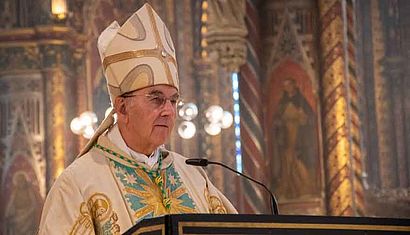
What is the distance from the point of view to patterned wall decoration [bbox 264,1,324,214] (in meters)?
17.3

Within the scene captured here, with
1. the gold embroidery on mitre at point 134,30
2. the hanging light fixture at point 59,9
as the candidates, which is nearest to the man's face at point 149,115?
the gold embroidery on mitre at point 134,30

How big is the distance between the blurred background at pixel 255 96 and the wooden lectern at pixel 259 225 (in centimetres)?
1198

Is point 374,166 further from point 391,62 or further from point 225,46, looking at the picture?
point 225,46

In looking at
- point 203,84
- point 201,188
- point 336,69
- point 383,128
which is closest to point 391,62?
point 383,128

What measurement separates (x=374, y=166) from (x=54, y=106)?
16.9 feet

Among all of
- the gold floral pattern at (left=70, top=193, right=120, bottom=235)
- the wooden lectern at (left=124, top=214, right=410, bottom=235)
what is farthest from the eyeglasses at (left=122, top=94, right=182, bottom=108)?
the wooden lectern at (left=124, top=214, right=410, bottom=235)

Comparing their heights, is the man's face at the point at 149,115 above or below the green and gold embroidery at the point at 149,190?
above

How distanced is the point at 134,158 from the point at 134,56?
418 millimetres

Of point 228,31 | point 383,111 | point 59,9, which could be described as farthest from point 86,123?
point 383,111

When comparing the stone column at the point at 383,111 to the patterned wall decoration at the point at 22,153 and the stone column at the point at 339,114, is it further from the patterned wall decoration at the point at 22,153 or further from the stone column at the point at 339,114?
the patterned wall decoration at the point at 22,153

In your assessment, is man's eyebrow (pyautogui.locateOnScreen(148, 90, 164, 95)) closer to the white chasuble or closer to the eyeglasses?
the eyeglasses

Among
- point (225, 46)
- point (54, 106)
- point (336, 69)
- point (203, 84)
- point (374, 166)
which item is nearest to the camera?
point (336, 69)

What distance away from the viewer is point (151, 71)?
5789 millimetres

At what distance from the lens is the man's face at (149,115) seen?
18.5 feet
